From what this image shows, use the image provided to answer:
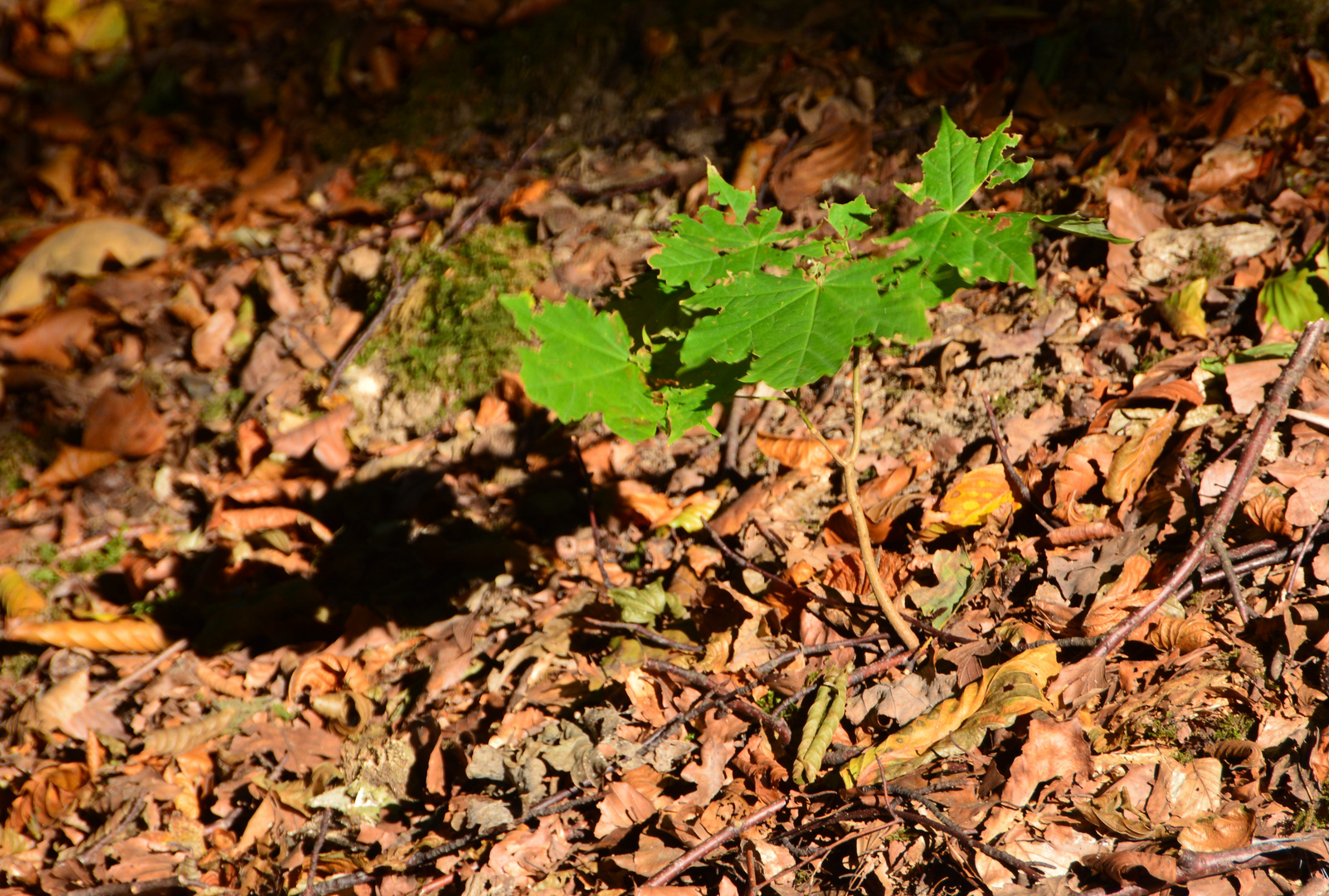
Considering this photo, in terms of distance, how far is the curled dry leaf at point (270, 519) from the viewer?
3096 mm

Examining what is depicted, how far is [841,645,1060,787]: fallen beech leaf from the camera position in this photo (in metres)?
1.70

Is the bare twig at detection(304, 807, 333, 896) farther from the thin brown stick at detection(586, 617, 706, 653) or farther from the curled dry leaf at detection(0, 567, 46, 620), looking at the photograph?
the curled dry leaf at detection(0, 567, 46, 620)

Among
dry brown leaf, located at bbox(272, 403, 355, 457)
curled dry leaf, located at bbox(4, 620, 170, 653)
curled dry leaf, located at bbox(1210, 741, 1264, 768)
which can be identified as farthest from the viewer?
dry brown leaf, located at bbox(272, 403, 355, 457)

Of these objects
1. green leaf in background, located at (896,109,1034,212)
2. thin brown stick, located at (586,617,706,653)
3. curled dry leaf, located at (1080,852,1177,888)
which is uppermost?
green leaf in background, located at (896,109,1034,212)

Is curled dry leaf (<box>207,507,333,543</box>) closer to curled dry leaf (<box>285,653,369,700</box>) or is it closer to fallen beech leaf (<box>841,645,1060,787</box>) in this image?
curled dry leaf (<box>285,653,369,700</box>)

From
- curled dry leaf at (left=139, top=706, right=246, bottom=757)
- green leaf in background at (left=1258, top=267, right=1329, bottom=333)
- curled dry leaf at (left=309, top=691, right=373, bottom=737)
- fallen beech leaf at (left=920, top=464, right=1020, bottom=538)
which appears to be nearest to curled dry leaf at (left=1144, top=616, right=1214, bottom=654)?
fallen beech leaf at (left=920, top=464, right=1020, bottom=538)

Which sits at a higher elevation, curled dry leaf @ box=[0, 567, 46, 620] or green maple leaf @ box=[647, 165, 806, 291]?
green maple leaf @ box=[647, 165, 806, 291]

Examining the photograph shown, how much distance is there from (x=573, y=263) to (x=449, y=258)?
611 mm

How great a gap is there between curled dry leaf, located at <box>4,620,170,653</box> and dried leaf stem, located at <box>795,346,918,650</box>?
2664 mm

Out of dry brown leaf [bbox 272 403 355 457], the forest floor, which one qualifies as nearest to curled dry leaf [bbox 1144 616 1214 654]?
the forest floor

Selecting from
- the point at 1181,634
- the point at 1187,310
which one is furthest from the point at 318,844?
the point at 1187,310

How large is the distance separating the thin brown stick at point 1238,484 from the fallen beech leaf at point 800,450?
96 centimetres

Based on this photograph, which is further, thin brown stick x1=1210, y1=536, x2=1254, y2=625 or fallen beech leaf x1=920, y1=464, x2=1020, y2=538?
fallen beech leaf x1=920, y1=464, x2=1020, y2=538

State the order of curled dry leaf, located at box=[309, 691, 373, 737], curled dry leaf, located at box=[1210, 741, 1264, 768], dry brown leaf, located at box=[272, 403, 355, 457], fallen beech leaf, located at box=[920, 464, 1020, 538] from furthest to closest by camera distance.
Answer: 1. dry brown leaf, located at box=[272, 403, 355, 457]
2. curled dry leaf, located at box=[309, 691, 373, 737]
3. fallen beech leaf, located at box=[920, 464, 1020, 538]
4. curled dry leaf, located at box=[1210, 741, 1264, 768]
